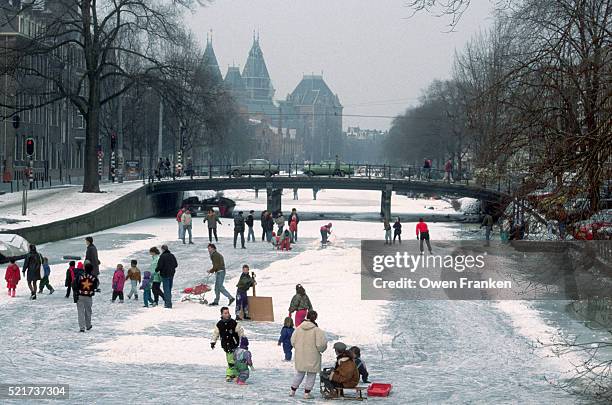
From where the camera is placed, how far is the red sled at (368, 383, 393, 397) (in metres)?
17.8

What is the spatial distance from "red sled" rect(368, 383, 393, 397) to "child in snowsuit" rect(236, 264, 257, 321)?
7205 millimetres

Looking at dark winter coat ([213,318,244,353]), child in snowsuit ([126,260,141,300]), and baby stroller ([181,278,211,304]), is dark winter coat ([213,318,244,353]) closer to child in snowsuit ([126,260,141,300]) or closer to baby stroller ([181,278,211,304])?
child in snowsuit ([126,260,141,300])

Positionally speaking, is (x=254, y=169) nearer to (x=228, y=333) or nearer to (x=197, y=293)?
(x=197, y=293)

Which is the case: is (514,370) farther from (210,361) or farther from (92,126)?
(92,126)

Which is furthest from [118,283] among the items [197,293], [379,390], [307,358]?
[307,358]

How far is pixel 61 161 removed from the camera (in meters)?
85.8

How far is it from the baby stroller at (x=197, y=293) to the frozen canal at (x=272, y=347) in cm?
46

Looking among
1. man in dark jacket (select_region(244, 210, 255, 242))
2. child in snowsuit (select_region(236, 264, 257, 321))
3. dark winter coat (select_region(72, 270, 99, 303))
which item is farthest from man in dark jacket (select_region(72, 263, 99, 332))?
man in dark jacket (select_region(244, 210, 255, 242))

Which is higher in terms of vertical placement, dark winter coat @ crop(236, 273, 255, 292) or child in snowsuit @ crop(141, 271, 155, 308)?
dark winter coat @ crop(236, 273, 255, 292)

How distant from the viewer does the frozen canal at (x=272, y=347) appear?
60.2 ft

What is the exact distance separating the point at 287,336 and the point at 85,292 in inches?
203

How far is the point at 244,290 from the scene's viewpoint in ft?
82.6

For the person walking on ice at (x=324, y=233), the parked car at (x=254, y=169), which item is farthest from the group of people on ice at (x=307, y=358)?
the parked car at (x=254, y=169)

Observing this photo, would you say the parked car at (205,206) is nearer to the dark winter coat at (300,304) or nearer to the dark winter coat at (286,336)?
the dark winter coat at (300,304)
